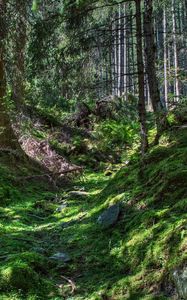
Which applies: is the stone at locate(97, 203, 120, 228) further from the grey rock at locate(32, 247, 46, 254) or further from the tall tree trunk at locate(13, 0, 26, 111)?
the tall tree trunk at locate(13, 0, 26, 111)

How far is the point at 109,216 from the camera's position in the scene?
7.56 metres

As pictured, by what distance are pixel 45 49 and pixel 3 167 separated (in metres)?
3.59

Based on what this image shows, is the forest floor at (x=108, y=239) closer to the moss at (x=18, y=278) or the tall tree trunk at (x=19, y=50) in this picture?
the moss at (x=18, y=278)

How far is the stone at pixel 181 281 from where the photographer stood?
14.4 ft

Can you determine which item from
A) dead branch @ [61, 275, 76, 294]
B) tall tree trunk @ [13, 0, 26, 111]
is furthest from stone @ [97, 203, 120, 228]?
tall tree trunk @ [13, 0, 26, 111]

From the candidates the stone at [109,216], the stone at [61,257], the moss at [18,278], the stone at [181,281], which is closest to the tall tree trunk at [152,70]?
the stone at [109,216]

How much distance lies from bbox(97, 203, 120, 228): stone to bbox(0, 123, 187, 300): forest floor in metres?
0.11

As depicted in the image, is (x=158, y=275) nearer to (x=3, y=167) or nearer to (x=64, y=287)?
(x=64, y=287)

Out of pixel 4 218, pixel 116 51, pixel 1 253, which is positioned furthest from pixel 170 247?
pixel 116 51

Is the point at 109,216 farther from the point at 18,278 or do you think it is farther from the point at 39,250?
the point at 18,278

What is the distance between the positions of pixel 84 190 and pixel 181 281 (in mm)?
7565

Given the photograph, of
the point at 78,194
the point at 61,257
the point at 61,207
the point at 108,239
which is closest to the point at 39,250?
the point at 61,257

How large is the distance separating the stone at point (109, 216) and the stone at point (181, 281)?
2.76 metres

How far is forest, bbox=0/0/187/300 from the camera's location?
5.45 m
